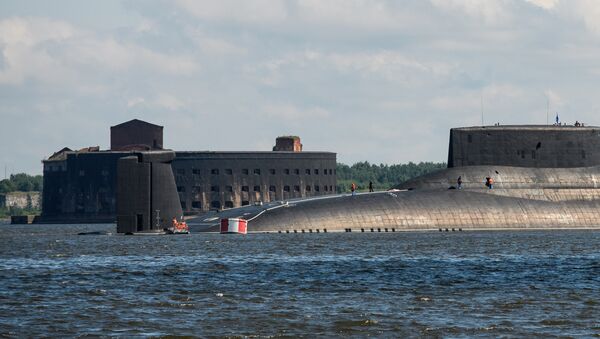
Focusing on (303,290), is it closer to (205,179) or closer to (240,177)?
(205,179)

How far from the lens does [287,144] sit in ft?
498

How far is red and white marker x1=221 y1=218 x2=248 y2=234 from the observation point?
77.0m

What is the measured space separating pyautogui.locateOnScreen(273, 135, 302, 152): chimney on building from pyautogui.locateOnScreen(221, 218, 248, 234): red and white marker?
2913 inches

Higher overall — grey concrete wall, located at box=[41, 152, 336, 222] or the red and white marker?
grey concrete wall, located at box=[41, 152, 336, 222]

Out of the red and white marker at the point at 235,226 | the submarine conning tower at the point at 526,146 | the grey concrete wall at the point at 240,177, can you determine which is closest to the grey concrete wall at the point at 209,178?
the grey concrete wall at the point at 240,177

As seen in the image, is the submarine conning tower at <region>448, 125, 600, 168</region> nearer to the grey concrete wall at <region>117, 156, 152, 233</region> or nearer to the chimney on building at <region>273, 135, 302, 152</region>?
the grey concrete wall at <region>117, 156, 152, 233</region>

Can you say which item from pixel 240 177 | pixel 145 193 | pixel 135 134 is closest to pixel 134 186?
pixel 145 193

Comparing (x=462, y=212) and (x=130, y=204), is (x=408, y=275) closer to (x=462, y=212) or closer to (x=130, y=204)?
(x=130, y=204)

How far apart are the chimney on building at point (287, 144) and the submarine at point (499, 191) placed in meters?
67.1

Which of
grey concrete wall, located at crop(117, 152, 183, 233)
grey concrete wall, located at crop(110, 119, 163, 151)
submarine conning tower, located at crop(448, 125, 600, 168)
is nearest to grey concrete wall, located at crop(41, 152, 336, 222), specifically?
grey concrete wall, located at crop(110, 119, 163, 151)

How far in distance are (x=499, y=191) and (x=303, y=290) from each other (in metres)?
47.2

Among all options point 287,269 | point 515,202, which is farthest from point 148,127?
point 287,269


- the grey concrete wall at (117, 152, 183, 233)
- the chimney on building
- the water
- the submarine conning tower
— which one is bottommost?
the water

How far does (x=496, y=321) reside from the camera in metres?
29.4
